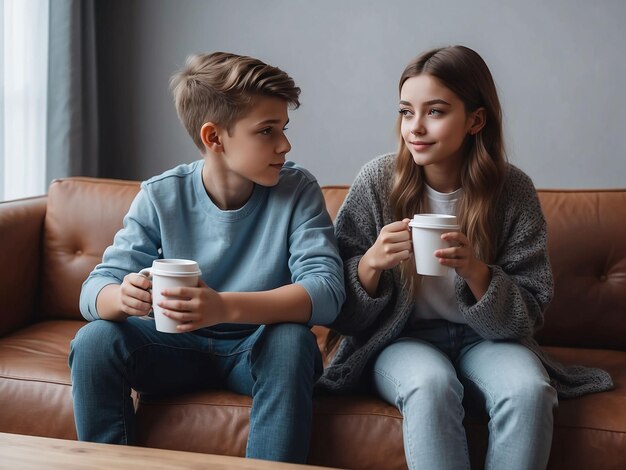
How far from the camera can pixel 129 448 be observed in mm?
1182

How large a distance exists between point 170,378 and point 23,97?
1635 mm

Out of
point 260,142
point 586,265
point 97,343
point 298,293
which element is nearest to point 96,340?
point 97,343

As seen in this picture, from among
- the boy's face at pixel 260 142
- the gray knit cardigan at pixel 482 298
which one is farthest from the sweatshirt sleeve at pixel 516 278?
the boy's face at pixel 260 142

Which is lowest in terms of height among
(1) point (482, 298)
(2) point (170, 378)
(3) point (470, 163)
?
(2) point (170, 378)

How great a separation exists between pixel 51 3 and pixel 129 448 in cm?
222

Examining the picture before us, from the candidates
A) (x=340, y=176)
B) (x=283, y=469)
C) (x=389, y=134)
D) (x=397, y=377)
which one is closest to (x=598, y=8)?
(x=389, y=134)

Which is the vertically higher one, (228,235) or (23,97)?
(23,97)

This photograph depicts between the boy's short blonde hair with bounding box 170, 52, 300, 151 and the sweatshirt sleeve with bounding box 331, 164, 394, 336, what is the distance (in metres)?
0.26

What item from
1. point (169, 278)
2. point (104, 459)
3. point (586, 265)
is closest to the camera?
point (104, 459)

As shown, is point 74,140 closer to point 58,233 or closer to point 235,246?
point 58,233

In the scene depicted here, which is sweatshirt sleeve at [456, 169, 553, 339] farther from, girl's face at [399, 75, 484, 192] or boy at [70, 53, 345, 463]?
boy at [70, 53, 345, 463]

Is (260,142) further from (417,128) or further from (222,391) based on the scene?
(222,391)

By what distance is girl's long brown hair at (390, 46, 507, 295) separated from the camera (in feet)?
5.61

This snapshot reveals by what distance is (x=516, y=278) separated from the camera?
1731 mm
